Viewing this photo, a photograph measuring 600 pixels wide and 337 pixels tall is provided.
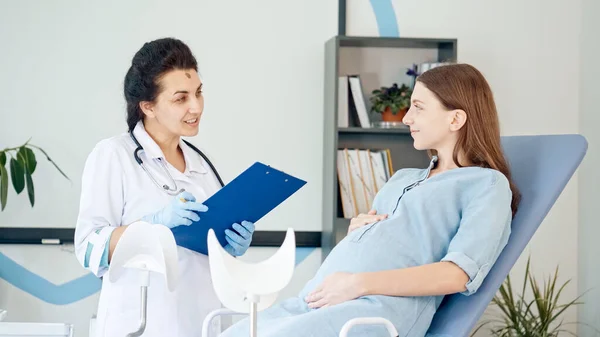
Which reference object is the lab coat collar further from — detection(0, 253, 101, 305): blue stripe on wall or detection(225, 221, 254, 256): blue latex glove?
detection(0, 253, 101, 305): blue stripe on wall

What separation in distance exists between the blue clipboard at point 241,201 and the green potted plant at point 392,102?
5.21 feet

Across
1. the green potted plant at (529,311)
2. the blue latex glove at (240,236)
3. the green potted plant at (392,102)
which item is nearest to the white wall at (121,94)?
the green potted plant at (392,102)

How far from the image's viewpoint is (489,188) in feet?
6.59

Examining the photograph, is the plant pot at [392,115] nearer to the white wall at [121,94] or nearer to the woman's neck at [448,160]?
the white wall at [121,94]

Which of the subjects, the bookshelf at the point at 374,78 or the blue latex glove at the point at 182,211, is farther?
the bookshelf at the point at 374,78

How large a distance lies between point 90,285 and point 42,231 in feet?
1.01

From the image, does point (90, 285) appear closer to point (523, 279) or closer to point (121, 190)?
point (121, 190)

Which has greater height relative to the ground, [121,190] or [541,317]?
[121,190]

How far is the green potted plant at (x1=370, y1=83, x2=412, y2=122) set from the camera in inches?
141

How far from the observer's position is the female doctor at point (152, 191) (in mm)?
2129

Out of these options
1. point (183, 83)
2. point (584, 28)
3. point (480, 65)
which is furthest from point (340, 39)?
point (183, 83)

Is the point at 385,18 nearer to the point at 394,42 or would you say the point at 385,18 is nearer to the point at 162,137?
the point at 394,42

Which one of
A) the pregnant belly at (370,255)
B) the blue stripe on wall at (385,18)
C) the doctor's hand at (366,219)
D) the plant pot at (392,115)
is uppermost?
the blue stripe on wall at (385,18)

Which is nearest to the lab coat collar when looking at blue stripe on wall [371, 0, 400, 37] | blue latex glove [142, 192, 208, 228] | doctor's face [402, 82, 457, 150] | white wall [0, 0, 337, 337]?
blue latex glove [142, 192, 208, 228]
